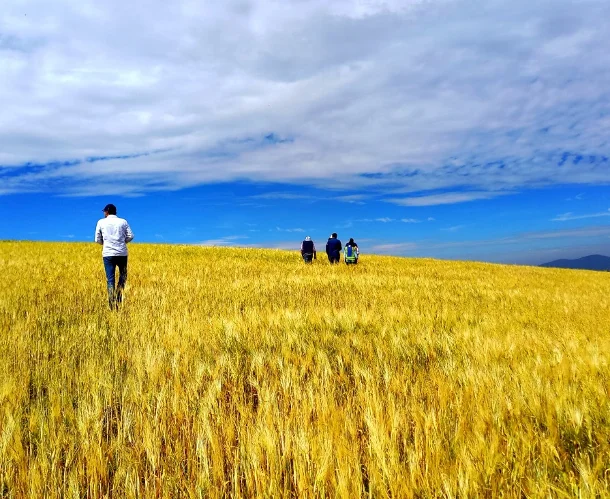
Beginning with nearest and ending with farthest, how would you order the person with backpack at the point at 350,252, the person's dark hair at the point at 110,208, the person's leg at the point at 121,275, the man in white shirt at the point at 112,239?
the man in white shirt at the point at 112,239 → the person's leg at the point at 121,275 → the person's dark hair at the point at 110,208 → the person with backpack at the point at 350,252

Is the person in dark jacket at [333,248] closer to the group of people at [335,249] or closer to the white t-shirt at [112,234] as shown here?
the group of people at [335,249]

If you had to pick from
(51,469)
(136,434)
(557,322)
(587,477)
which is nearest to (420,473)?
(587,477)

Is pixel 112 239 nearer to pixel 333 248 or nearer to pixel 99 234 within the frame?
pixel 99 234

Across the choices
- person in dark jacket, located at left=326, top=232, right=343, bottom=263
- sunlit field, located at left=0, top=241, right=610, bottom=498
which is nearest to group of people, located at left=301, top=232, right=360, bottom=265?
person in dark jacket, located at left=326, top=232, right=343, bottom=263

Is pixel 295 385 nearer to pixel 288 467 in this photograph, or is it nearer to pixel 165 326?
pixel 288 467

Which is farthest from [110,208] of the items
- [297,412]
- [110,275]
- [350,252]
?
[350,252]

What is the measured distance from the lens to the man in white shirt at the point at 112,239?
884 cm

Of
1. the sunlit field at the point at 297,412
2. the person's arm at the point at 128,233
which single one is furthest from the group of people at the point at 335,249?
the sunlit field at the point at 297,412

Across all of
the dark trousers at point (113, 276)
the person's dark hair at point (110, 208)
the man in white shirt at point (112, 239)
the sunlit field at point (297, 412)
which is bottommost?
the sunlit field at point (297, 412)

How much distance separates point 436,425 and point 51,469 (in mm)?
2176

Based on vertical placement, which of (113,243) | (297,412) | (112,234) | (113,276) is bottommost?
(297,412)

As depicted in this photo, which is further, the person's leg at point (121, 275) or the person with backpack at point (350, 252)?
the person with backpack at point (350, 252)

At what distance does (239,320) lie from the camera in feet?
19.1

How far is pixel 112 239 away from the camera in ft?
29.1
